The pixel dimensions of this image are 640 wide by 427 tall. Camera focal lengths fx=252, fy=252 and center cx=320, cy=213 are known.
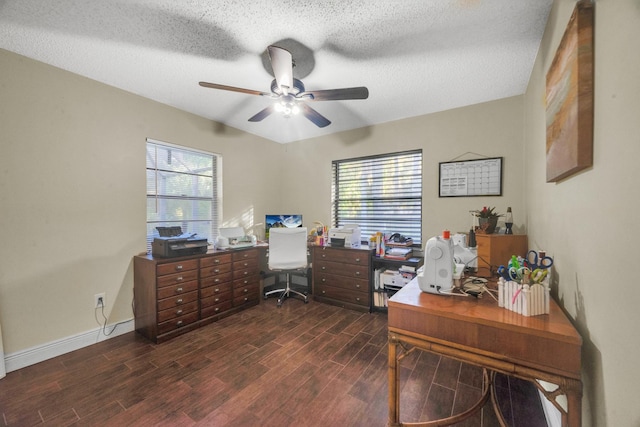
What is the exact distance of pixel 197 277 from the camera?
283cm

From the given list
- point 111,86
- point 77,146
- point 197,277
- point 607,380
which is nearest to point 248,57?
point 111,86

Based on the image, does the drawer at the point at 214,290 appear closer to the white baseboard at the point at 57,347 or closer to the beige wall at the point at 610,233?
the white baseboard at the point at 57,347

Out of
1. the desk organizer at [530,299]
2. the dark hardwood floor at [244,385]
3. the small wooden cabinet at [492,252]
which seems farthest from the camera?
the small wooden cabinet at [492,252]

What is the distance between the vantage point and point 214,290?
9.82 ft

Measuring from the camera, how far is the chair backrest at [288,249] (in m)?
3.46

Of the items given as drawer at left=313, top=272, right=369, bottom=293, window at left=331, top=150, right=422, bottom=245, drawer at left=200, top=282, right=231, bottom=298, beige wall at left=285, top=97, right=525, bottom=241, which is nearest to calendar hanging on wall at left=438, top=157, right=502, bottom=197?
beige wall at left=285, top=97, right=525, bottom=241

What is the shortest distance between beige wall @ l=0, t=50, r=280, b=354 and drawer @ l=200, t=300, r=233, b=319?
75 cm

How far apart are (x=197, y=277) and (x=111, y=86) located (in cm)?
219

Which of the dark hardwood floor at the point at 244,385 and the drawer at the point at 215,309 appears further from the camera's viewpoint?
the drawer at the point at 215,309

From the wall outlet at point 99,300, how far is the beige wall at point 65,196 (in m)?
0.04

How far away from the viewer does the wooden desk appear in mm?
944

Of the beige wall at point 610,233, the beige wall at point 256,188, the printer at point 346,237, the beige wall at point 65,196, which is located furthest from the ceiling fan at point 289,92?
the printer at point 346,237

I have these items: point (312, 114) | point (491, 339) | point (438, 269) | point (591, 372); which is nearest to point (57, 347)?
point (312, 114)

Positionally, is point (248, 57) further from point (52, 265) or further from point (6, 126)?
point (52, 265)
